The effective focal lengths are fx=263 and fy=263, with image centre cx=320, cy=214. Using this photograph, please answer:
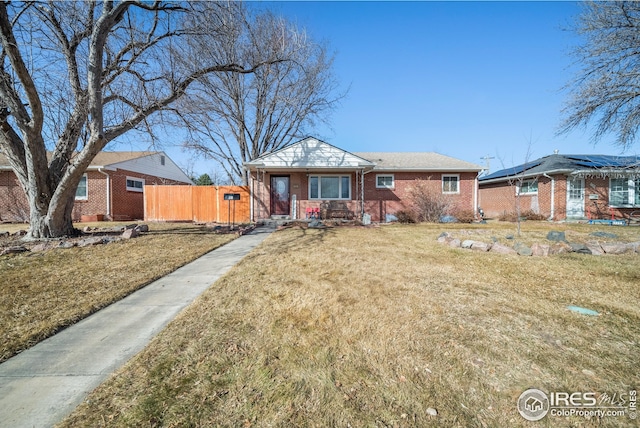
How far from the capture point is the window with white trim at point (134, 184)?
695 inches

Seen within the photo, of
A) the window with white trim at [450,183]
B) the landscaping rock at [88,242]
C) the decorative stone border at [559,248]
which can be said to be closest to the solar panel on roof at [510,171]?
the window with white trim at [450,183]

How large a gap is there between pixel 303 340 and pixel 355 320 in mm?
691

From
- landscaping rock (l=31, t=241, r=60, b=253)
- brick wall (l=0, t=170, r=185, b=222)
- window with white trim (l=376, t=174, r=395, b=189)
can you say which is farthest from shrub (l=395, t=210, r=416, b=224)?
brick wall (l=0, t=170, r=185, b=222)

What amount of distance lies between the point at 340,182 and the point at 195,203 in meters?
8.37

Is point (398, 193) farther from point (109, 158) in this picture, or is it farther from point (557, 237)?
point (109, 158)

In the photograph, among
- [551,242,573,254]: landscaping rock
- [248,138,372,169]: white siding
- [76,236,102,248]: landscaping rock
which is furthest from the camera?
[248,138,372,169]: white siding

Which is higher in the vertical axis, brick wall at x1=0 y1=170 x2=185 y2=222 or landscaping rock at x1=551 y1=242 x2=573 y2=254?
brick wall at x1=0 y1=170 x2=185 y2=222

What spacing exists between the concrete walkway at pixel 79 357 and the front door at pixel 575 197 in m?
19.4

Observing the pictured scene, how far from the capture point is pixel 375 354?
237 centimetres

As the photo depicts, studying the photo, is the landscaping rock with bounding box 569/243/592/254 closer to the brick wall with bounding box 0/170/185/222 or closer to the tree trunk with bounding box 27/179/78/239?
the tree trunk with bounding box 27/179/78/239

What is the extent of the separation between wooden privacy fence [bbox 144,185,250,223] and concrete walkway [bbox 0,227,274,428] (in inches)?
436

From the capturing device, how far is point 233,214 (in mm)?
14336

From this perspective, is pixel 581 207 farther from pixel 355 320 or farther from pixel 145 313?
pixel 145 313

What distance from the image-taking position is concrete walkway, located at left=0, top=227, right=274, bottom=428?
1829mm
